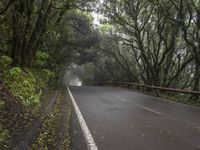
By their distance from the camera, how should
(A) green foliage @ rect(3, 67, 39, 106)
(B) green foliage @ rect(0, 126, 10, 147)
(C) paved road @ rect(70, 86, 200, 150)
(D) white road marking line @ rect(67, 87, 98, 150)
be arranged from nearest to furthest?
1. (B) green foliage @ rect(0, 126, 10, 147)
2. (D) white road marking line @ rect(67, 87, 98, 150)
3. (C) paved road @ rect(70, 86, 200, 150)
4. (A) green foliage @ rect(3, 67, 39, 106)

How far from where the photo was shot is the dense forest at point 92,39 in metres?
14.5

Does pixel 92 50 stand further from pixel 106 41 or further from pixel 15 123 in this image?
pixel 15 123

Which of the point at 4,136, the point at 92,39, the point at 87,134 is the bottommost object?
the point at 87,134

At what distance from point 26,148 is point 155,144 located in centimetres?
301

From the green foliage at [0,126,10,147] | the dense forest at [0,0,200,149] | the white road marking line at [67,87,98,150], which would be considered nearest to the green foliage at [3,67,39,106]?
the dense forest at [0,0,200,149]

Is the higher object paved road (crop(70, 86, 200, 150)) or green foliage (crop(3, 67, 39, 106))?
green foliage (crop(3, 67, 39, 106))

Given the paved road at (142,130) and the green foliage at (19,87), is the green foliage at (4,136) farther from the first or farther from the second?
the green foliage at (19,87)

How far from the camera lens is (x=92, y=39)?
39.1 metres

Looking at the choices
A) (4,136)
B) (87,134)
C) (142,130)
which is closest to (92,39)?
(142,130)

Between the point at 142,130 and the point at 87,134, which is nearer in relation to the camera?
the point at 87,134

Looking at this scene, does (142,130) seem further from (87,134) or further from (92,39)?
(92,39)

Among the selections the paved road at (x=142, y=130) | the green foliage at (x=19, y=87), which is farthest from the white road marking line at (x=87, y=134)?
the green foliage at (x=19, y=87)

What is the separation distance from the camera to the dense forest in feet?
47.5

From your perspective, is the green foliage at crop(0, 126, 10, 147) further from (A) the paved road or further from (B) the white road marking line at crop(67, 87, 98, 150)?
(A) the paved road
